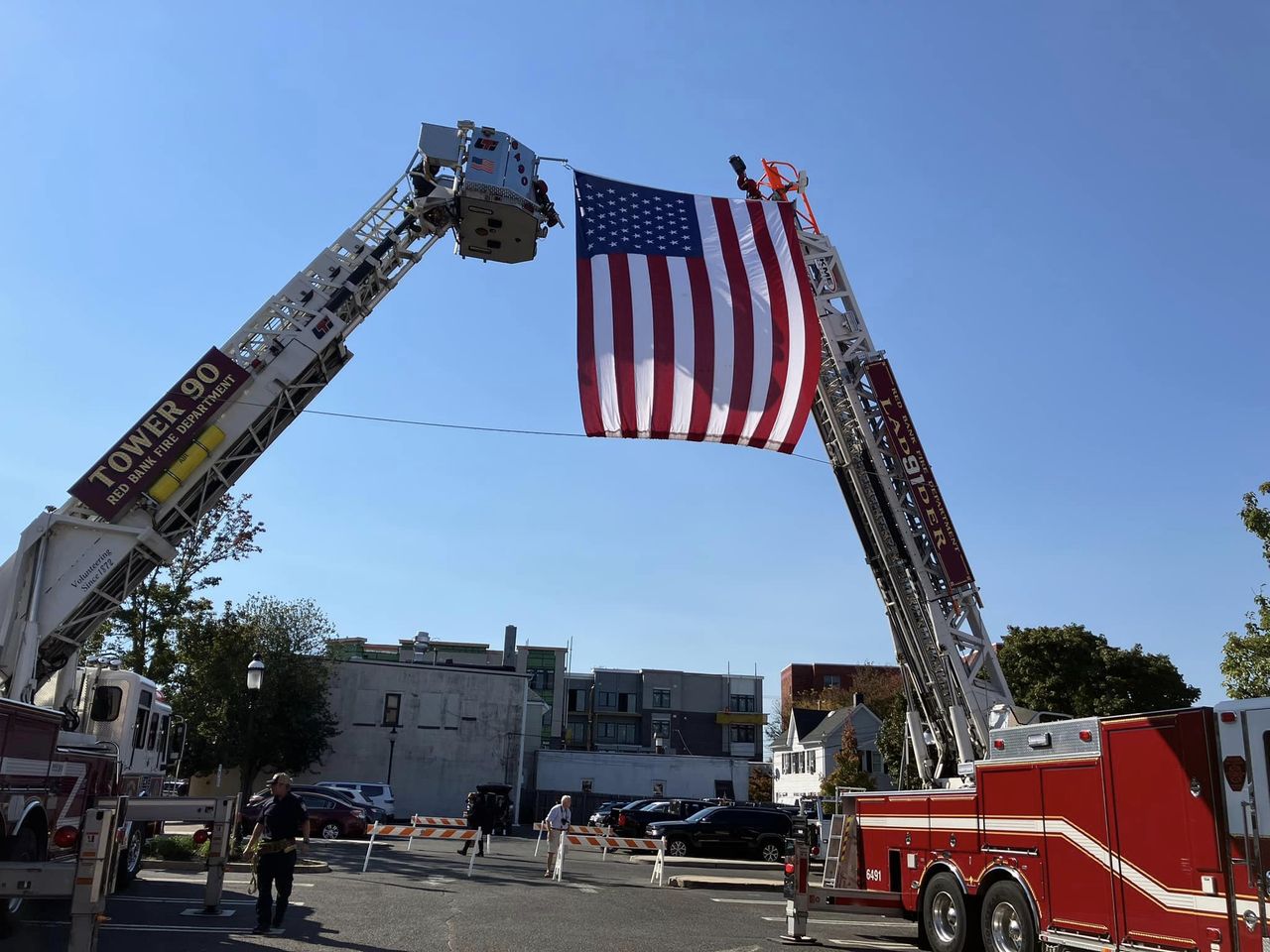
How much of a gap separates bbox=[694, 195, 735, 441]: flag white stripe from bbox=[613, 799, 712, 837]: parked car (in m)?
24.6

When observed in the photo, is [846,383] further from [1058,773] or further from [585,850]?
[585,850]

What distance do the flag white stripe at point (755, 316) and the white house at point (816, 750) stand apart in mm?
51355

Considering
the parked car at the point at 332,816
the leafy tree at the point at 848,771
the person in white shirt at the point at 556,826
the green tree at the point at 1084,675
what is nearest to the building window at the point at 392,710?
the parked car at the point at 332,816

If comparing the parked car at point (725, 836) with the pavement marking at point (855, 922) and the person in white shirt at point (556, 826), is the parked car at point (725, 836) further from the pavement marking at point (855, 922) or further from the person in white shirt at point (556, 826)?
the pavement marking at point (855, 922)

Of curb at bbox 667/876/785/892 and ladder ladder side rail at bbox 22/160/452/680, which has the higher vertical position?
ladder ladder side rail at bbox 22/160/452/680

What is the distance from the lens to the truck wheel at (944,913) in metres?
11.6

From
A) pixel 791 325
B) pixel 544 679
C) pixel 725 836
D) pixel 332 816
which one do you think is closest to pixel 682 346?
pixel 791 325

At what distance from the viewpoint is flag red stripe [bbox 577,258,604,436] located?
12.8 m

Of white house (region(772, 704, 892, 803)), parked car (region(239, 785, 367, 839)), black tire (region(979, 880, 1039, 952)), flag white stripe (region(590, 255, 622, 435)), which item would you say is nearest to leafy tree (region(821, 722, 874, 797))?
white house (region(772, 704, 892, 803))

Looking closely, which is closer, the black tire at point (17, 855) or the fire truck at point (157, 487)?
the black tire at point (17, 855)

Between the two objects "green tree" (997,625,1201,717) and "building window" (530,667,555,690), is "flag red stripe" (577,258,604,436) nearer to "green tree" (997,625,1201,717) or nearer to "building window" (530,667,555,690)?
"green tree" (997,625,1201,717)

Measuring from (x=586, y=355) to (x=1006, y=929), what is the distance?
8.29 m

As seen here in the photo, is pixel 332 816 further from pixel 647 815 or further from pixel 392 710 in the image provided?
pixel 392 710

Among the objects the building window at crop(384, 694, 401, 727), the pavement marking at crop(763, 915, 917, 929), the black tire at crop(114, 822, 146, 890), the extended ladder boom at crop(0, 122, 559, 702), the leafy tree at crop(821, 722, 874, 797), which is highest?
the extended ladder boom at crop(0, 122, 559, 702)
